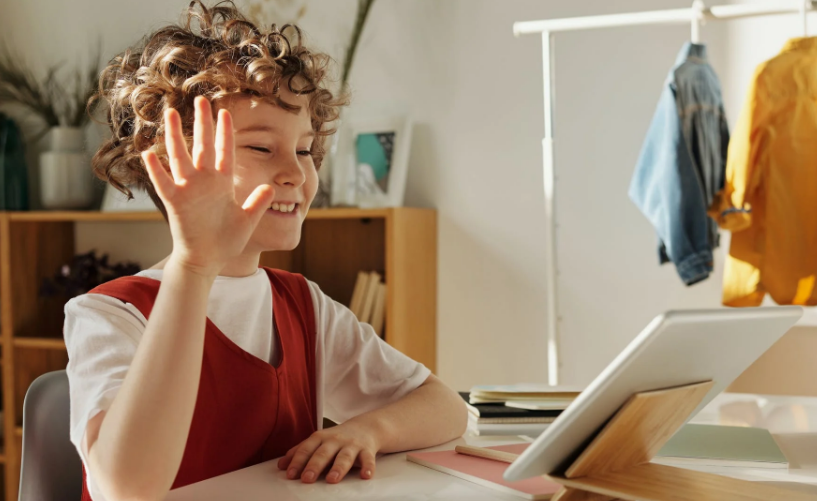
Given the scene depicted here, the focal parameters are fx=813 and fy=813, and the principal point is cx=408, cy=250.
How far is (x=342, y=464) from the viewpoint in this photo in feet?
2.89

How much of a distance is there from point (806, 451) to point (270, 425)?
2.30 ft

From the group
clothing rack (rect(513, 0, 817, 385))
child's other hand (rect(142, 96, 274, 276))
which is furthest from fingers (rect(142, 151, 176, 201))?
clothing rack (rect(513, 0, 817, 385))

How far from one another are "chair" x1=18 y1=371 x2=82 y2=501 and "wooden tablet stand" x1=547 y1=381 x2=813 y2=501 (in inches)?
26.6

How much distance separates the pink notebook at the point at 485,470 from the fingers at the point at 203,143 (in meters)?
0.42

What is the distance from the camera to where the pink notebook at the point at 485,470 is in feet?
2.66

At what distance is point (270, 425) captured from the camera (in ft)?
3.56

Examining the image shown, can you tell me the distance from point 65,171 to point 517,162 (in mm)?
1654

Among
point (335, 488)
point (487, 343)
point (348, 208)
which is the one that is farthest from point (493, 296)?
point (335, 488)

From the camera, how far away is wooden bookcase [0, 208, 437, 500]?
2496 mm

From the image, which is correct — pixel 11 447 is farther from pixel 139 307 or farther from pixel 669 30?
pixel 669 30

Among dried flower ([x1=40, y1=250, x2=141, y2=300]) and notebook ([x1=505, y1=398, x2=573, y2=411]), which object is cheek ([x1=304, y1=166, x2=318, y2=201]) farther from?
dried flower ([x1=40, y1=250, x2=141, y2=300])

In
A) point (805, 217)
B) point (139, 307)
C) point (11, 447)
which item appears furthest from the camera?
point (11, 447)

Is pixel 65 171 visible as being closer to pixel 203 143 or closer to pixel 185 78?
pixel 185 78

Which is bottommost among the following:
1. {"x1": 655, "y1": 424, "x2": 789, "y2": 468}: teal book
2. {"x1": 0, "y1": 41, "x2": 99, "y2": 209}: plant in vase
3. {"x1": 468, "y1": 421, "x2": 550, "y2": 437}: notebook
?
{"x1": 655, "y1": 424, "x2": 789, "y2": 468}: teal book
